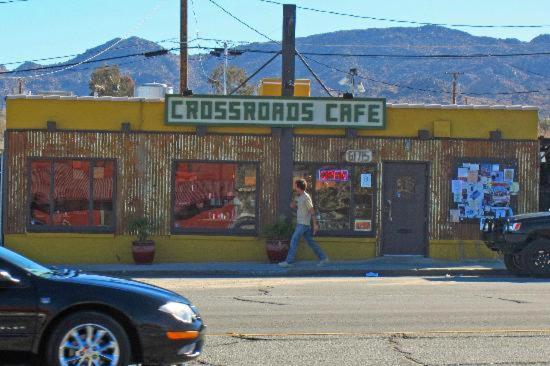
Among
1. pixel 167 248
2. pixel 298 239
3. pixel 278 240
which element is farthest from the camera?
pixel 167 248

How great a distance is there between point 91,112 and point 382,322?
11161 mm

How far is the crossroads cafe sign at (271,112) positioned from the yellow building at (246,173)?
1.1 inches

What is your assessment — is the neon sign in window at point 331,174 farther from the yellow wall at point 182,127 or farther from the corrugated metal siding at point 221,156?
the yellow wall at point 182,127

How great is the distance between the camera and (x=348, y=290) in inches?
602

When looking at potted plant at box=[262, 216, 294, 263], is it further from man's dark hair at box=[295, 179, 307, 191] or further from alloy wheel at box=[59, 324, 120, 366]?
alloy wheel at box=[59, 324, 120, 366]

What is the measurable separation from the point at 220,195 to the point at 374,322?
9.90 m

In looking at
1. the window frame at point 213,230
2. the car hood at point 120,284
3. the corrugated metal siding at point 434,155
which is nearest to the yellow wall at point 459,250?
the corrugated metal siding at point 434,155

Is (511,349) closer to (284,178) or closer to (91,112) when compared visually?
(284,178)

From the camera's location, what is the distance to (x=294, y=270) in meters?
19.0

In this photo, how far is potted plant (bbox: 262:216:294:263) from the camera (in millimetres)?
19953

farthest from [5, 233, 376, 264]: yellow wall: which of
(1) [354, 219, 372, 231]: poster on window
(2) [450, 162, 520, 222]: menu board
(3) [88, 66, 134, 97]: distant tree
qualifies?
(3) [88, 66, 134, 97]: distant tree

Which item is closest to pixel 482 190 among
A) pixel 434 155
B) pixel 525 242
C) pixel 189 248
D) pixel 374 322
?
pixel 434 155

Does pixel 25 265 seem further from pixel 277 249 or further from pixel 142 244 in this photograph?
pixel 277 249

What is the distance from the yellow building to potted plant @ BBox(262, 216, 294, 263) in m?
0.56
